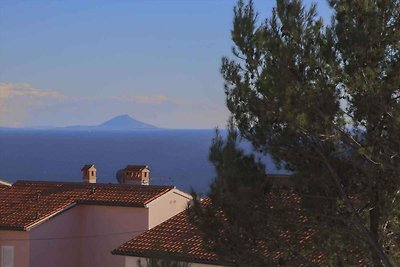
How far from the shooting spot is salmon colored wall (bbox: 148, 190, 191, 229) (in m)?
25.4

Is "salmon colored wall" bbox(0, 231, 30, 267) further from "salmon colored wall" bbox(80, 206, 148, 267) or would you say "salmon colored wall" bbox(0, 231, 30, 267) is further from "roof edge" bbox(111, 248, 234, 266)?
"roof edge" bbox(111, 248, 234, 266)

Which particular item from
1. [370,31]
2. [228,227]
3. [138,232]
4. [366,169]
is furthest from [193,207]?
[138,232]

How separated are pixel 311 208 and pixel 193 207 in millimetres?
1931

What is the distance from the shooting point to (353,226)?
10922 millimetres

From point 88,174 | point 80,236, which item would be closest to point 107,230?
point 80,236

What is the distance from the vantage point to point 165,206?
26.0m

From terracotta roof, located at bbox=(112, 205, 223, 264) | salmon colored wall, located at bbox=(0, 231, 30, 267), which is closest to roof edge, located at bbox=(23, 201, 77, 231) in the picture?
salmon colored wall, located at bbox=(0, 231, 30, 267)

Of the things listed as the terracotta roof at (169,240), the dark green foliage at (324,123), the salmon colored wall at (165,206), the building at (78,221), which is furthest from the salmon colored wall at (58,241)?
the dark green foliage at (324,123)

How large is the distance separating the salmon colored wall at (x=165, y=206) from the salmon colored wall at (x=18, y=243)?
4201mm

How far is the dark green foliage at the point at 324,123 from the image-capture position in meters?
10.0

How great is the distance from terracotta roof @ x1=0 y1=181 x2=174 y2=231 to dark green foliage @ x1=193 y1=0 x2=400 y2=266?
13911mm

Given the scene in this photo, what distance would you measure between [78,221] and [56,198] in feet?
3.89

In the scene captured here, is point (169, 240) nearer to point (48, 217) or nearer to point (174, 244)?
point (174, 244)

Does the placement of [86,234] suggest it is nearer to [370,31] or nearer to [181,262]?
[181,262]
